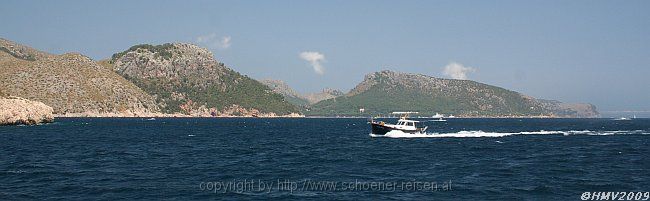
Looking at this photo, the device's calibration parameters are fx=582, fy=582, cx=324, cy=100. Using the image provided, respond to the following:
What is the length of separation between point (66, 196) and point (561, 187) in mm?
32071

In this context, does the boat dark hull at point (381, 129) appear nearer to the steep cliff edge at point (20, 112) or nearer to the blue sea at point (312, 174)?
the blue sea at point (312, 174)

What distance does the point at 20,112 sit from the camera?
5610 inches

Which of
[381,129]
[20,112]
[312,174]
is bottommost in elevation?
[312,174]

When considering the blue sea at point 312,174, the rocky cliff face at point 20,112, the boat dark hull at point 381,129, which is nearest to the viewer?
the blue sea at point 312,174

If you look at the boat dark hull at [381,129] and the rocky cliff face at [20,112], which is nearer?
the boat dark hull at [381,129]

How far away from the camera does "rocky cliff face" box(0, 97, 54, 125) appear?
449 ft

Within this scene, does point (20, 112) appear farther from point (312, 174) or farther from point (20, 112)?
point (312, 174)

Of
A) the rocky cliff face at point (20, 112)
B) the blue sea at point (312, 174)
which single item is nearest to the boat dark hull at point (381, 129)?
the blue sea at point (312, 174)

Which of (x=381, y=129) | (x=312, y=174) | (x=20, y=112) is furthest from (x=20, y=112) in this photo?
(x=312, y=174)

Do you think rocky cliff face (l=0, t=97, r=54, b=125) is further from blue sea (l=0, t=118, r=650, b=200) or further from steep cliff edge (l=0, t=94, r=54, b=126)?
blue sea (l=0, t=118, r=650, b=200)

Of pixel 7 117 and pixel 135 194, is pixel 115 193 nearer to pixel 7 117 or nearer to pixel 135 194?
pixel 135 194

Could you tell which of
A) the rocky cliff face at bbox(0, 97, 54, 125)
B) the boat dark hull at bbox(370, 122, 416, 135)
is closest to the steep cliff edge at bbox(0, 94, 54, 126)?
the rocky cliff face at bbox(0, 97, 54, 125)

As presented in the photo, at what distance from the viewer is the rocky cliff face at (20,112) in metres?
137

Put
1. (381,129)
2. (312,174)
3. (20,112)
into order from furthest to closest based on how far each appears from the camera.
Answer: (20,112)
(381,129)
(312,174)
